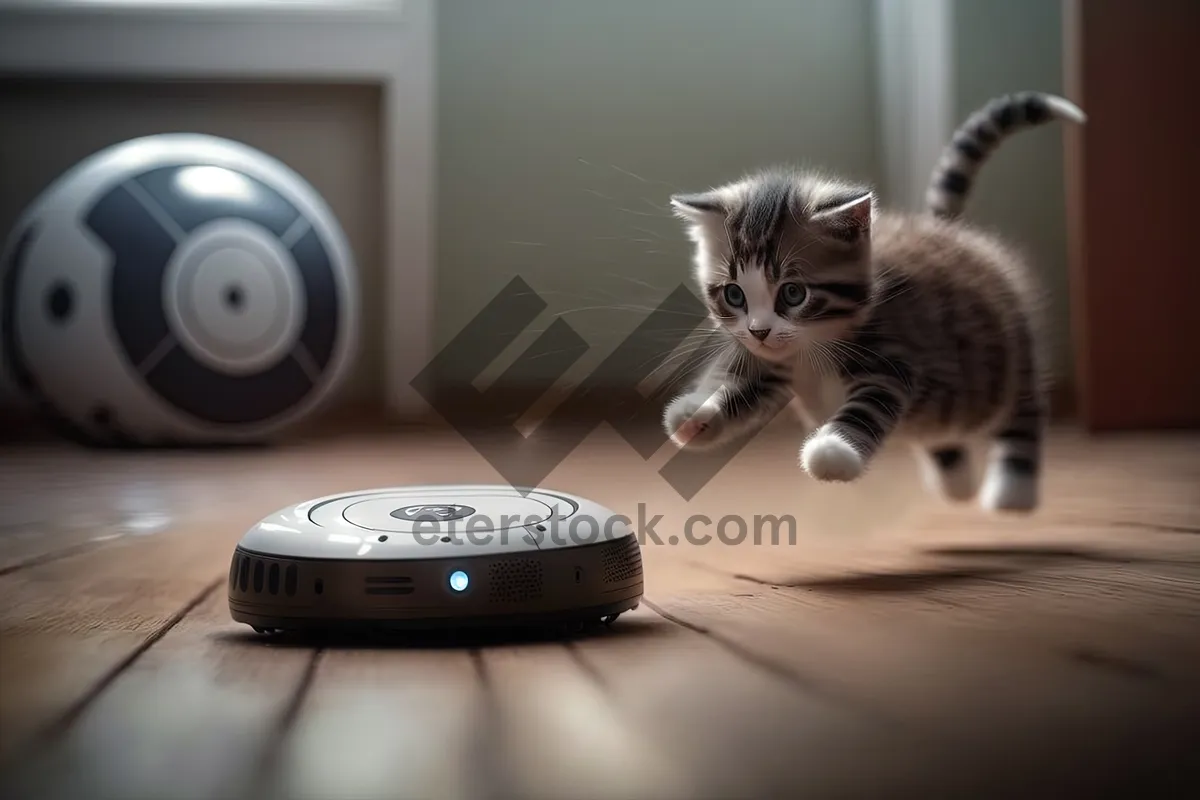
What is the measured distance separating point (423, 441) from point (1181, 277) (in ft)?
5.59

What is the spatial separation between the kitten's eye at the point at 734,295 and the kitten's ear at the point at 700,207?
67mm

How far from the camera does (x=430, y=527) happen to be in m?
0.72

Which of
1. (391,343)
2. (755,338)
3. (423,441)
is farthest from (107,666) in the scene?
(391,343)

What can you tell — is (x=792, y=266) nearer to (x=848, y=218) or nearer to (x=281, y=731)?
(x=848, y=218)

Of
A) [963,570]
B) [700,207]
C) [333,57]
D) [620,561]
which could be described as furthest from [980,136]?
[333,57]

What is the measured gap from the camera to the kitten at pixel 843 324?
0.99 m

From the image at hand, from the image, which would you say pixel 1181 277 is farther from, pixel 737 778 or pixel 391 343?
pixel 737 778

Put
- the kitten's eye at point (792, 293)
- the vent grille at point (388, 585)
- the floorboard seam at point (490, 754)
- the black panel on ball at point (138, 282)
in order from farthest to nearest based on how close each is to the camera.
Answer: the black panel on ball at point (138, 282)
the kitten's eye at point (792, 293)
the vent grille at point (388, 585)
the floorboard seam at point (490, 754)

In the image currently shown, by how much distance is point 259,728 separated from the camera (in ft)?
1.72

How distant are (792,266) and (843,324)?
0.07 meters

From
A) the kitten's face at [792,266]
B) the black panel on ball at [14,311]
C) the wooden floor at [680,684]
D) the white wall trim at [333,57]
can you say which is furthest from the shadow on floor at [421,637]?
the white wall trim at [333,57]

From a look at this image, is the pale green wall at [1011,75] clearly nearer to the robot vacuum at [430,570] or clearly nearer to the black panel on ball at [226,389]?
the black panel on ball at [226,389]

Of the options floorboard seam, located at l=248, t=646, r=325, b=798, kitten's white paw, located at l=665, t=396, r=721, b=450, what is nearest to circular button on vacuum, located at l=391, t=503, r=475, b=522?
floorboard seam, located at l=248, t=646, r=325, b=798

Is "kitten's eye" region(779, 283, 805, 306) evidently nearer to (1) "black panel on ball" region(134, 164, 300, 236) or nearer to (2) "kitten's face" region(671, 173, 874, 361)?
(2) "kitten's face" region(671, 173, 874, 361)
